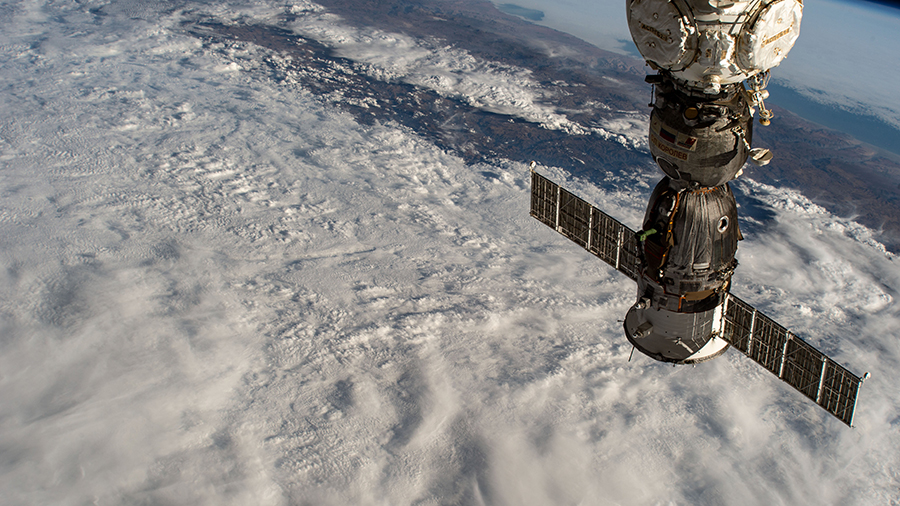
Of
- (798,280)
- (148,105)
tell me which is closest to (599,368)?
(798,280)

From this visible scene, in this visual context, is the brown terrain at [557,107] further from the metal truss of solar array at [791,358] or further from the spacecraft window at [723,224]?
the spacecraft window at [723,224]

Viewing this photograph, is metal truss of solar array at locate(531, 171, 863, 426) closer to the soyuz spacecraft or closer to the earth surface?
the soyuz spacecraft

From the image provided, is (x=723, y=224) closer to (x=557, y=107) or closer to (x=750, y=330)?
(x=750, y=330)

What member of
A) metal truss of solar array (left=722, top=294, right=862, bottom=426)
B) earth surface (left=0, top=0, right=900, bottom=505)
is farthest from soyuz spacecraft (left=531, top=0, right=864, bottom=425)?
earth surface (left=0, top=0, right=900, bottom=505)

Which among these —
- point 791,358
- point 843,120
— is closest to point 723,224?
point 791,358

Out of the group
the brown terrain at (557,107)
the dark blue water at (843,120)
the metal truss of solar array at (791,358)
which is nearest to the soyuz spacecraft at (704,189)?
the metal truss of solar array at (791,358)
